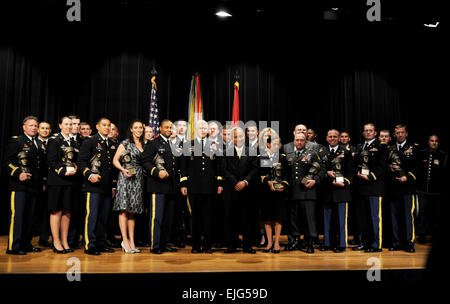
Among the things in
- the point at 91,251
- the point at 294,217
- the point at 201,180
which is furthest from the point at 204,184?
the point at 91,251

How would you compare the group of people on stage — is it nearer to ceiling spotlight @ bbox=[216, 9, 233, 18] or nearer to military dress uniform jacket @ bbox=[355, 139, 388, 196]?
military dress uniform jacket @ bbox=[355, 139, 388, 196]

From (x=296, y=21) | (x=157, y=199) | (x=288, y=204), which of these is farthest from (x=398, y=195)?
(x=296, y=21)

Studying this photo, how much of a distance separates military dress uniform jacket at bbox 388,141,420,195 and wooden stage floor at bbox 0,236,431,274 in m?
0.86

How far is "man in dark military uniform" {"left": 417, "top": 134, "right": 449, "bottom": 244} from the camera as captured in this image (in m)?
6.10

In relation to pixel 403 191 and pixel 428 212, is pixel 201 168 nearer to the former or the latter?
pixel 403 191

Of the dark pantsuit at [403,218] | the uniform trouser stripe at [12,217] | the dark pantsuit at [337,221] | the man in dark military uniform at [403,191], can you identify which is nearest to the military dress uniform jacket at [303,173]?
the dark pantsuit at [337,221]

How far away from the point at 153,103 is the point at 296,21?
11.0 ft

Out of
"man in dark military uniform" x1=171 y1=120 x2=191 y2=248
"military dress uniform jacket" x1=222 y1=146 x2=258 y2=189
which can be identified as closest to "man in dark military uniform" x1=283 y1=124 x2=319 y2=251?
"military dress uniform jacket" x1=222 y1=146 x2=258 y2=189

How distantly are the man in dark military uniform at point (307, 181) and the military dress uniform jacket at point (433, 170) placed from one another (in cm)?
254

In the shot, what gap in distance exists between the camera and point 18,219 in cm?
435

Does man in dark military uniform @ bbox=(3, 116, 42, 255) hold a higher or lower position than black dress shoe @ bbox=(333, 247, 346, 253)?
higher

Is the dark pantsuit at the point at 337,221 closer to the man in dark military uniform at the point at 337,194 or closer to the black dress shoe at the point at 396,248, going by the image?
the man in dark military uniform at the point at 337,194

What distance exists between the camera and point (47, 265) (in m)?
3.60
